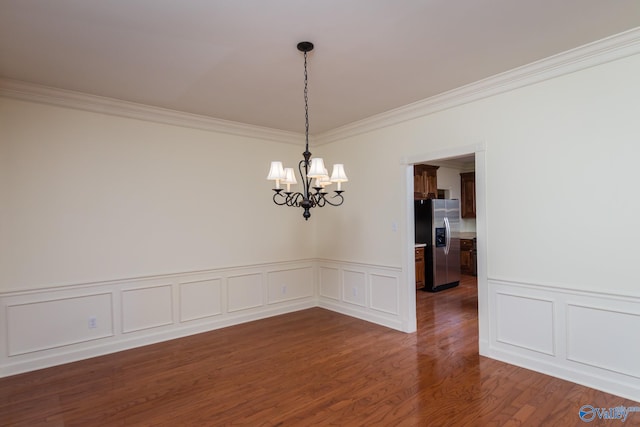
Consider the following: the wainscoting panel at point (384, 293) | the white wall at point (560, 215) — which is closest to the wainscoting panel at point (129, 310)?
the wainscoting panel at point (384, 293)

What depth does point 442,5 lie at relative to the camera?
7.16 feet

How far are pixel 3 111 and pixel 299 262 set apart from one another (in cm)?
391

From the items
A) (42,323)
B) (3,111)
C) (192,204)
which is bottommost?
(42,323)

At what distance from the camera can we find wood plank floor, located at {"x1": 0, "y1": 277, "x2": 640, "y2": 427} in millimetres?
2520

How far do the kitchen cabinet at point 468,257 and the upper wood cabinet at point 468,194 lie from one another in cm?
72

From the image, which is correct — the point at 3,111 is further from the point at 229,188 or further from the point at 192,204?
the point at 229,188

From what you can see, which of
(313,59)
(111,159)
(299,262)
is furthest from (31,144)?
(299,262)

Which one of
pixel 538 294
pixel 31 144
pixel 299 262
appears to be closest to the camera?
pixel 538 294

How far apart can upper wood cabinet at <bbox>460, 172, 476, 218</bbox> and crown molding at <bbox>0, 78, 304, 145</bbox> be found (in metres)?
4.84

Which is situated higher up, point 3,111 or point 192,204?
point 3,111

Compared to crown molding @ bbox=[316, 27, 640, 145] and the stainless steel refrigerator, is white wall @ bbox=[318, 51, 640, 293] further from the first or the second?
the stainless steel refrigerator

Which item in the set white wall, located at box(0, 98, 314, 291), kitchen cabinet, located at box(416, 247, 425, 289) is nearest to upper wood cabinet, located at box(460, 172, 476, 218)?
kitchen cabinet, located at box(416, 247, 425, 289)

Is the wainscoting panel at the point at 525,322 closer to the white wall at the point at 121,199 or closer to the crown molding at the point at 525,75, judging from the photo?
the crown molding at the point at 525,75

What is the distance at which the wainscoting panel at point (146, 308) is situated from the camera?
3932 mm
